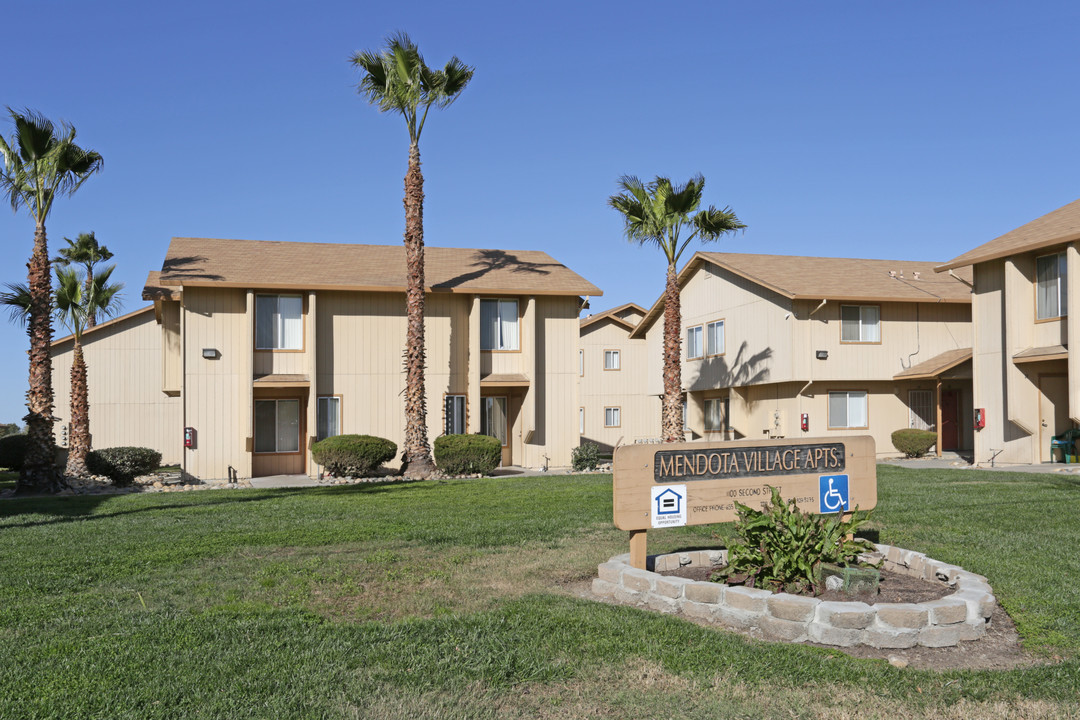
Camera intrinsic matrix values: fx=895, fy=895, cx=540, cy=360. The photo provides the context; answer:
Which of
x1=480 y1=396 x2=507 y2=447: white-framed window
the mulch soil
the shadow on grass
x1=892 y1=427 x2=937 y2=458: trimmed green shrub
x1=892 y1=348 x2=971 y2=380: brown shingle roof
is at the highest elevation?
x1=892 y1=348 x2=971 y2=380: brown shingle roof

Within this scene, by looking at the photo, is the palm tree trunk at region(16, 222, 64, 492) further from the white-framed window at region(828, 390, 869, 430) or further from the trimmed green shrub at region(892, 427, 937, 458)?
the trimmed green shrub at region(892, 427, 937, 458)

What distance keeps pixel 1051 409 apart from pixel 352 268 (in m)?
18.5

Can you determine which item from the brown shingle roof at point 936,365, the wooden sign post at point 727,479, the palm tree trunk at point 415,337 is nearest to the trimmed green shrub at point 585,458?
the palm tree trunk at point 415,337

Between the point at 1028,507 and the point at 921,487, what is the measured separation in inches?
138

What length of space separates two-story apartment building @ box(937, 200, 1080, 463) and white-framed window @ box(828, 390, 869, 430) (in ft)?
17.1

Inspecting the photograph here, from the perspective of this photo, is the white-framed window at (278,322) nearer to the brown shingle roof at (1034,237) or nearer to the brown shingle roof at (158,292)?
the brown shingle roof at (158,292)

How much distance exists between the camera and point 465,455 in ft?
72.1

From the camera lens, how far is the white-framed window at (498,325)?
2480cm

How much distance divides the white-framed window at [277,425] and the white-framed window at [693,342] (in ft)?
50.1

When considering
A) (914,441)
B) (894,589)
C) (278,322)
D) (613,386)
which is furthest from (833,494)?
(613,386)

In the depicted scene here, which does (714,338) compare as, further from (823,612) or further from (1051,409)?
(823,612)

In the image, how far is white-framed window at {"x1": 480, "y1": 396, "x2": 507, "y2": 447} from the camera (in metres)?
25.2

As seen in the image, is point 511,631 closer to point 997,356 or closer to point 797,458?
point 797,458

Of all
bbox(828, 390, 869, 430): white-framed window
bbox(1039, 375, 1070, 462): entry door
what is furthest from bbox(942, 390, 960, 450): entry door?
bbox(1039, 375, 1070, 462): entry door
